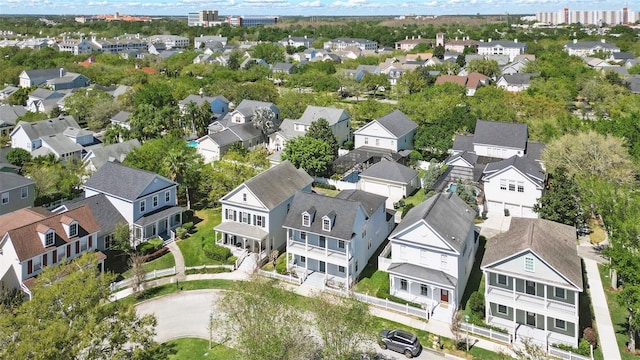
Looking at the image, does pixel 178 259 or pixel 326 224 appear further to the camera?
pixel 178 259

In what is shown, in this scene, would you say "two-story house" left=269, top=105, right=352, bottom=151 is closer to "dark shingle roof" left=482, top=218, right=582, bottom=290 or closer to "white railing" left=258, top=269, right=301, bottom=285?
"white railing" left=258, top=269, right=301, bottom=285

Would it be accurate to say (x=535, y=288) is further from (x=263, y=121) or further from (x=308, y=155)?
(x=263, y=121)

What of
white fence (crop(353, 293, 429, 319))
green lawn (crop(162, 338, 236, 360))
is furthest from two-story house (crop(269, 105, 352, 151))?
green lawn (crop(162, 338, 236, 360))

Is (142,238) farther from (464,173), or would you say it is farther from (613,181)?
(613,181)

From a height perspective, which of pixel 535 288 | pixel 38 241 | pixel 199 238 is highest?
pixel 38 241

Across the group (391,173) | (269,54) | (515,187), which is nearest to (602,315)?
(515,187)

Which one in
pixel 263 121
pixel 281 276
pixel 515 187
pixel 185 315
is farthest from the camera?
pixel 263 121

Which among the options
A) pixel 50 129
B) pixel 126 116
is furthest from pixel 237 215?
pixel 126 116

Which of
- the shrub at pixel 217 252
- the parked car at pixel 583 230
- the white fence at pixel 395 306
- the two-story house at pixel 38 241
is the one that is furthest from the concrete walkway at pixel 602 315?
the two-story house at pixel 38 241
